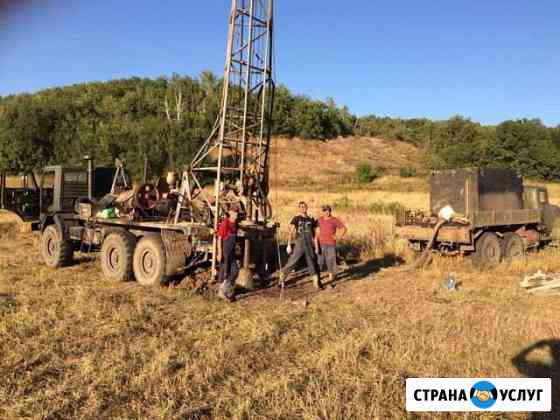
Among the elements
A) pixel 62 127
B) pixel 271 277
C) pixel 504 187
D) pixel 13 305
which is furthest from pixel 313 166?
pixel 13 305

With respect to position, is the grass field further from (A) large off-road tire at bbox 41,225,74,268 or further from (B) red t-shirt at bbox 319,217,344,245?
(A) large off-road tire at bbox 41,225,74,268

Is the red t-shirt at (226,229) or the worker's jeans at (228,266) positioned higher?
the red t-shirt at (226,229)

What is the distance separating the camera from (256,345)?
5.81 metres

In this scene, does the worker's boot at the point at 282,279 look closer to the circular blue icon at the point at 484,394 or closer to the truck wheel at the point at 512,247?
the circular blue icon at the point at 484,394

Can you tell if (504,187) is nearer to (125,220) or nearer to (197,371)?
(125,220)

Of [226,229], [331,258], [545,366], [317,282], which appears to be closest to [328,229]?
[331,258]

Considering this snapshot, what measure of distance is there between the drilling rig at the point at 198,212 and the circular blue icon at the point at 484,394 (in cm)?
551

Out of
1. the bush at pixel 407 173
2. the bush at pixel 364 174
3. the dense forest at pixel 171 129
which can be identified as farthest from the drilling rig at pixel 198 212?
the bush at pixel 407 173

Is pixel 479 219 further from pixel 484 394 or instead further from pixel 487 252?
pixel 484 394

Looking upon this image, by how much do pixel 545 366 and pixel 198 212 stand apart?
6555mm

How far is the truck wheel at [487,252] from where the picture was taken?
11.9 metres

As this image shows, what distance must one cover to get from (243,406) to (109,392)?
4.17 ft

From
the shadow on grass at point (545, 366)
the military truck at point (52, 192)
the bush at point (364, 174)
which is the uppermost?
the bush at point (364, 174)

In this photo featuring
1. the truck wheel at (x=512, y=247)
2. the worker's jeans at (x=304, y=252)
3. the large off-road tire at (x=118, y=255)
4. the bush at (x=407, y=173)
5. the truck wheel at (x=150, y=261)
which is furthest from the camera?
the bush at (x=407, y=173)
